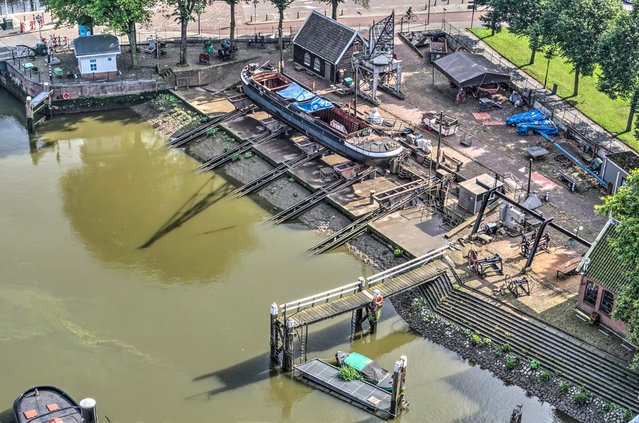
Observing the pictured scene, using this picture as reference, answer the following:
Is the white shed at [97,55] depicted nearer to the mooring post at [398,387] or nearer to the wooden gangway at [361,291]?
the wooden gangway at [361,291]

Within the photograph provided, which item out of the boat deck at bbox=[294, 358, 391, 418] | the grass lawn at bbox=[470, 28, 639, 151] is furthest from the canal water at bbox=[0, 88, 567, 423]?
the grass lawn at bbox=[470, 28, 639, 151]

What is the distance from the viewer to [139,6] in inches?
3364

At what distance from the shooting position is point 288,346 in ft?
173

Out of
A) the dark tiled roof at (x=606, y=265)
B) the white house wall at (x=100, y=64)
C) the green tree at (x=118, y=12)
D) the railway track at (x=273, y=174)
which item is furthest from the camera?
the white house wall at (x=100, y=64)

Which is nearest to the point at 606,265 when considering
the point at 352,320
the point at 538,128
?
the point at 352,320

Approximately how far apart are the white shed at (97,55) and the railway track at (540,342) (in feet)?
151

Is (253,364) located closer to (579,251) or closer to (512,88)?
(579,251)

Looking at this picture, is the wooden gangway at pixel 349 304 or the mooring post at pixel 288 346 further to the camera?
the wooden gangway at pixel 349 304

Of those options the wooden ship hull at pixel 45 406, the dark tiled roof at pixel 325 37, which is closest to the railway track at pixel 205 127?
the dark tiled roof at pixel 325 37

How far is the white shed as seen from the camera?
285 feet

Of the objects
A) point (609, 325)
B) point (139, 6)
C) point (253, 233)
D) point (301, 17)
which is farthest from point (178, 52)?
point (609, 325)

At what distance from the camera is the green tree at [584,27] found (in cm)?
7988

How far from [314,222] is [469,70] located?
89.3ft

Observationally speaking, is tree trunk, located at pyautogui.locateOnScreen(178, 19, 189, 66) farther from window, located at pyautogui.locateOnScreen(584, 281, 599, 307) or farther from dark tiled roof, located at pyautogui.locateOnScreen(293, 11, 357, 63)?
window, located at pyautogui.locateOnScreen(584, 281, 599, 307)
